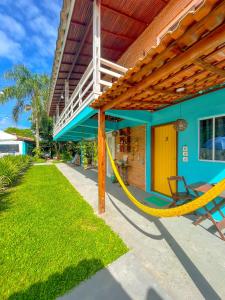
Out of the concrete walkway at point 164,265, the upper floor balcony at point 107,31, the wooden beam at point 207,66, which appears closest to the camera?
the concrete walkway at point 164,265

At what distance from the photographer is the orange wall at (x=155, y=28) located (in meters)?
4.62

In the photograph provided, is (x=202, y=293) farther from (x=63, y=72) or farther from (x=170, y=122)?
(x=63, y=72)

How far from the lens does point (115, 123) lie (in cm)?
908

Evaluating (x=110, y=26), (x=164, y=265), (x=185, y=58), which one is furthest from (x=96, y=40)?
(x=164, y=265)

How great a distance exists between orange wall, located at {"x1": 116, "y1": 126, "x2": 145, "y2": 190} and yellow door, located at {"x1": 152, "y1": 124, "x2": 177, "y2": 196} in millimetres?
602

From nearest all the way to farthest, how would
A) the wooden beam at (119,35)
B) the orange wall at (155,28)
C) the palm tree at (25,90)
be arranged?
the orange wall at (155,28) → the wooden beam at (119,35) → the palm tree at (25,90)

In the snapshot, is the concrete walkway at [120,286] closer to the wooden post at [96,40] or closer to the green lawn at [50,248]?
the green lawn at [50,248]

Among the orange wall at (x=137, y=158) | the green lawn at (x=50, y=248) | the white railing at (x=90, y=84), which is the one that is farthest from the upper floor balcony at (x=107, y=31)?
the green lawn at (x=50, y=248)

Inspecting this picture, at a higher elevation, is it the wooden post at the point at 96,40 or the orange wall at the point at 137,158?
the wooden post at the point at 96,40

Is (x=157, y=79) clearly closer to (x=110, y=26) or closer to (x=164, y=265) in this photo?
(x=164, y=265)

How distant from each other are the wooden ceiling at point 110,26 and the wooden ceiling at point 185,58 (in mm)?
2957

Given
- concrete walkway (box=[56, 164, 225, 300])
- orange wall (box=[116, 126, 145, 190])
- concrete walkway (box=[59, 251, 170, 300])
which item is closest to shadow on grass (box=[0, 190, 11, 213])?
concrete walkway (box=[56, 164, 225, 300])

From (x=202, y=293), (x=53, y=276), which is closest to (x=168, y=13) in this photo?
(x=202, y=293)

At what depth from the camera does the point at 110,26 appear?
566cm
